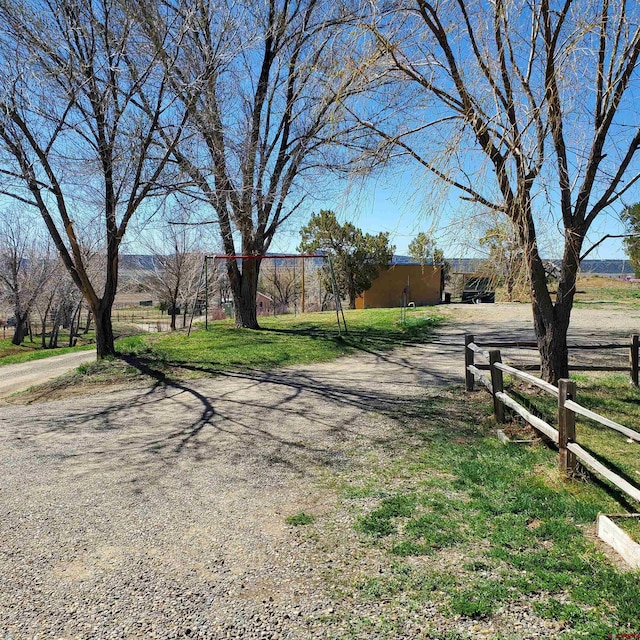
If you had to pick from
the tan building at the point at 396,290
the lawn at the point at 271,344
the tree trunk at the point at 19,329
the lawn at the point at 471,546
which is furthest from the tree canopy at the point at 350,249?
the lawn at the point at 471,546

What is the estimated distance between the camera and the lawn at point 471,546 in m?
2.57

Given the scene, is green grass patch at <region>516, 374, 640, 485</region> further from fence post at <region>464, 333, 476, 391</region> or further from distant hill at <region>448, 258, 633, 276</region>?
distant hill at <region>448, 258, 633, 276</region>

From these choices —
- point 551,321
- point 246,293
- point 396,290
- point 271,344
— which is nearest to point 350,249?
point 396,290

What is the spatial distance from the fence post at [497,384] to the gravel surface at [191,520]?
1312 mm

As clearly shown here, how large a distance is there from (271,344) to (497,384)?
25.9 feet

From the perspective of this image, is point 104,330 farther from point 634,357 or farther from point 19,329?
point 19,329

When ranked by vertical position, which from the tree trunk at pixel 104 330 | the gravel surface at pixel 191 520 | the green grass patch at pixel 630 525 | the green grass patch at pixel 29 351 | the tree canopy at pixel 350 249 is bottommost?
the green grass patch at pixel 29 351

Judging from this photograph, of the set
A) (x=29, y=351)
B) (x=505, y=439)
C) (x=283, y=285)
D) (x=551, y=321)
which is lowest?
(x=29, y=351)

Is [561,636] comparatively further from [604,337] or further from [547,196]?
[604,337]

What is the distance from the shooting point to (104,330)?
1134 cm

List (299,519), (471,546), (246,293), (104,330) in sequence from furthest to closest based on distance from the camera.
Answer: (246,293) < (104,330) < (299,519) < (471,546)

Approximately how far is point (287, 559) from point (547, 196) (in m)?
3.77

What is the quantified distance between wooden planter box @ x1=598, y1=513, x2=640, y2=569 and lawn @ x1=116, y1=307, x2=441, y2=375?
8037 mm

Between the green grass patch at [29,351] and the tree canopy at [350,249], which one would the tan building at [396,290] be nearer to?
the tree canopy at [350,249]
